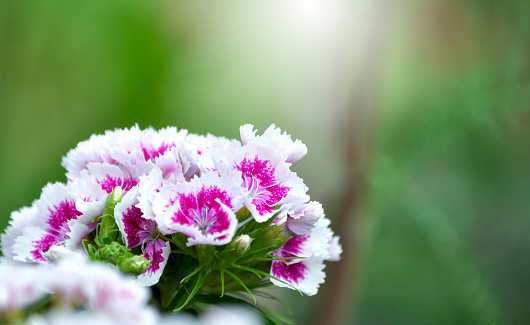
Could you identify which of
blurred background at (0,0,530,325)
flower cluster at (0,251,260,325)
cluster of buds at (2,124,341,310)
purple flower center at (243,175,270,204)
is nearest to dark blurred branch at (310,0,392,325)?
blurred background at (0,0,530,325)

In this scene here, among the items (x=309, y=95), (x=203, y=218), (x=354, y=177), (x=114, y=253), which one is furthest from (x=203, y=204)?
(x=309, y=95)

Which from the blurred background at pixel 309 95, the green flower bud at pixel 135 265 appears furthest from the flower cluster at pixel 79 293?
the blurred background at pixel 309 95

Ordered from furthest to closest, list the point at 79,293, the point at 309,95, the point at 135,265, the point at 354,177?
the point at 309,95 → the point at 354,177 → the point at 135,265 → the point at 79,293

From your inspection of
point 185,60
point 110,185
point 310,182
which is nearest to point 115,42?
point 185,60

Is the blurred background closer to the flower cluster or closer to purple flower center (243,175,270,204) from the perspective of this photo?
purple flower center (243,175,270,204)

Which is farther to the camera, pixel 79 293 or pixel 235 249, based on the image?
pixel 235 249

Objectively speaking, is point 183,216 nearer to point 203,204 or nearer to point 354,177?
point 203,204
